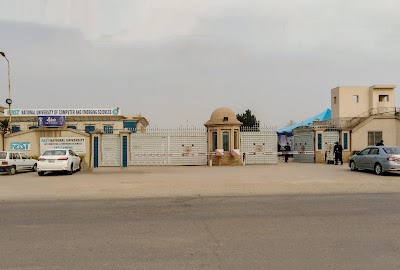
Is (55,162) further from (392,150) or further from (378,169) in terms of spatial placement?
(392,150)

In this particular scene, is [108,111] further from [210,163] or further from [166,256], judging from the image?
[166,256]

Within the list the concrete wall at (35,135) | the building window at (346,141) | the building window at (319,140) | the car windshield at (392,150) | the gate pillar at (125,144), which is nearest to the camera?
the car windshield at (392,150)

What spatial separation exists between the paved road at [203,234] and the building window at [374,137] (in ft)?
64.7

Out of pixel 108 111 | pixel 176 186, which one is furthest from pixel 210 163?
pixel 108 111

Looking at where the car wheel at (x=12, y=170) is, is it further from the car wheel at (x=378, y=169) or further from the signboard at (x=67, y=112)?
the signboard at (x=67, y=112)

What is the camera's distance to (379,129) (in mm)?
28250

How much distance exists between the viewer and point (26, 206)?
966cm

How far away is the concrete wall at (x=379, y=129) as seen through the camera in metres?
27.8

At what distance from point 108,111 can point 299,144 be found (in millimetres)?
36384

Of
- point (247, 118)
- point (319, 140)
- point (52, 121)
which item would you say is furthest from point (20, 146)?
point (247, 118)

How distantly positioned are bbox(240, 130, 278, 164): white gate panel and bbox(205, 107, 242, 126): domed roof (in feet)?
4.33

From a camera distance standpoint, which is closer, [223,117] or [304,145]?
[223,117]

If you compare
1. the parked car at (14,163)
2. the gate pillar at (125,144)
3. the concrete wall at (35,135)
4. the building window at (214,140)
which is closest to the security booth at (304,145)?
the building window at (214,140)

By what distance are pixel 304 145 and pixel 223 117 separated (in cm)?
774
